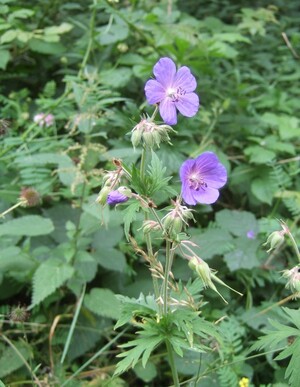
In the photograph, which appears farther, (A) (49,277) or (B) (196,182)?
(A) (49,277)

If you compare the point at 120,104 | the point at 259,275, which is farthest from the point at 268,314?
the point at 120,104

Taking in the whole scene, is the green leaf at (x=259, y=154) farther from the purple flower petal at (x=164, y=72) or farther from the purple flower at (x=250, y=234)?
the purple flower petal at (x=164, y=72)

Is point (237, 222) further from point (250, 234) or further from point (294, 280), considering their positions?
point (294, 280)

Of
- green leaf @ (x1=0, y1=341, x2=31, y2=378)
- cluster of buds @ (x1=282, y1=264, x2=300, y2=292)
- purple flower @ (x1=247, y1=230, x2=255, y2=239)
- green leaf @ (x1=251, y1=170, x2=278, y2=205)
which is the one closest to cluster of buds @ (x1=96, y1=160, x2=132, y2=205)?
cluster of buds @ (x1=282, y1=264, x2=300, y2=292)

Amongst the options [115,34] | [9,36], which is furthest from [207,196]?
[115,34]

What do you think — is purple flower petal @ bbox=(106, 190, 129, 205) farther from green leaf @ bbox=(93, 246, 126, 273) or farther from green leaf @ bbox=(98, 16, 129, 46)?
green leaf @ bbox=(98, 16, 129, 46)

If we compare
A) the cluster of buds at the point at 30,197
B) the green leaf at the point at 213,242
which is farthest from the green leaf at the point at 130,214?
the green leaf at the point at 213,242
